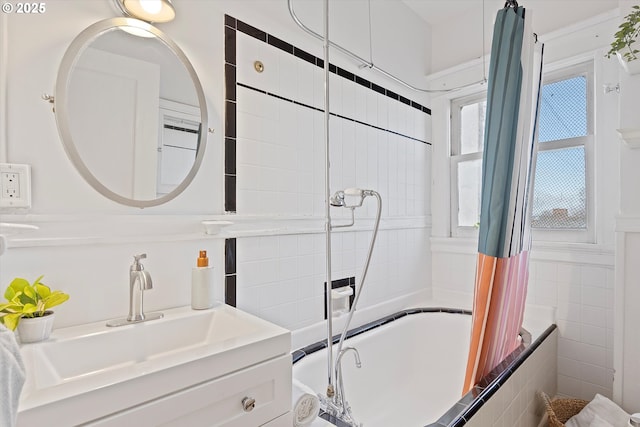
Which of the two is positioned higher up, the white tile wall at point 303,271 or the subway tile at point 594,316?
the white tile wall at point 303,271

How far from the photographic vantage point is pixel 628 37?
1.46m

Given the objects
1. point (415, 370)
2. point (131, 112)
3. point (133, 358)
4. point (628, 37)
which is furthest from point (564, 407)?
point (131, 112)

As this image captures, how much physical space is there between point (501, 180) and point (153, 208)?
1.41 meters

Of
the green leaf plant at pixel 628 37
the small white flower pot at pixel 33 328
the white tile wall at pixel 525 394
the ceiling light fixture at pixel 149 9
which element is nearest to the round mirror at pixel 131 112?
the ceiling light fixture at pixel 149 9

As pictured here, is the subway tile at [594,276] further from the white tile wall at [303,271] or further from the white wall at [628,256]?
the white tile wall at [303,271]

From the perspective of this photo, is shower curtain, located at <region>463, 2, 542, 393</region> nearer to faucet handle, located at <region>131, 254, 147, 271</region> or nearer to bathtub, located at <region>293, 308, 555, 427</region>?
bathtub, located at <region>293, 308, 555, 427</region>

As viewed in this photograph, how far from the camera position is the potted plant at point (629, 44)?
4.62ft

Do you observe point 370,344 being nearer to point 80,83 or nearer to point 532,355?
point 532,355

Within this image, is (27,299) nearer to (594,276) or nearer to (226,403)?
(226,403)

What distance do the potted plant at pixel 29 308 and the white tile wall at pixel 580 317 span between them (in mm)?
2437

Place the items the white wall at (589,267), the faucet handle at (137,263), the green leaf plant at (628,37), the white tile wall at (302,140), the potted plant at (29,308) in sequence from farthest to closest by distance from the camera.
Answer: the white wall at (589,267) < the white tile wall at (302,140) < the green leaf plant at (628,37) < the faucet handle at (137,263) < the potted plant at (29,308)

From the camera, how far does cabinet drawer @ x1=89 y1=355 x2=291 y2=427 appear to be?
28.4 inches

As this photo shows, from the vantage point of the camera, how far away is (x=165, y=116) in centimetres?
126

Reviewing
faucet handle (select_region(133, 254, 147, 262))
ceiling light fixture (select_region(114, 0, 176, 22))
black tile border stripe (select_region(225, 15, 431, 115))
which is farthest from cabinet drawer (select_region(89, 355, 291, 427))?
black tile border stripe (select_region(225, 15, 431, 115))
